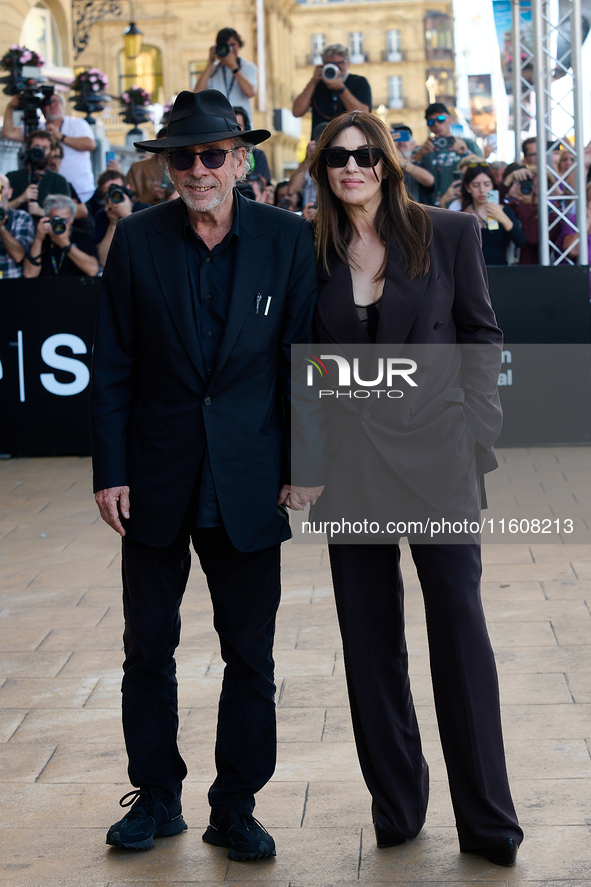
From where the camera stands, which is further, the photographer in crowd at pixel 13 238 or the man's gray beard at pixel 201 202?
the photographer in crowd at pixel 13 238

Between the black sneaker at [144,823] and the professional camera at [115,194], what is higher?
A: the professional camera at [115,194]

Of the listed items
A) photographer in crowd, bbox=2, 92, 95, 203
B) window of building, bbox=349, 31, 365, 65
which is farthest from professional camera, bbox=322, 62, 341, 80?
window of building, bbox=349, 31, 365, 65

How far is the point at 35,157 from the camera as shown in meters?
9.62

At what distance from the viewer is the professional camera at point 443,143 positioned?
988 centimetres

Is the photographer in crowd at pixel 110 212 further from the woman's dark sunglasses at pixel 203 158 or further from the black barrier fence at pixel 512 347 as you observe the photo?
the woman's dark sunglasses at pixel 203 158

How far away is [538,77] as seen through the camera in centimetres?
832

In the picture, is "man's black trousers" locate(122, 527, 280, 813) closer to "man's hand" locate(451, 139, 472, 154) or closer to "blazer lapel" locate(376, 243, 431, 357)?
"blazer lapel" locate(376, 243, 431, 357)

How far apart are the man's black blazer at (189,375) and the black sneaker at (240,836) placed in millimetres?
741

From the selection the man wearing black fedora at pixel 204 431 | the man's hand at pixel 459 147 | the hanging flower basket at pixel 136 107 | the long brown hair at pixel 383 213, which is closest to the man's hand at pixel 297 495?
the man wearing black fedora at pixel 204 431

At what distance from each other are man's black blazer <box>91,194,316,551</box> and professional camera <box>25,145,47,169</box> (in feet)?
23.2

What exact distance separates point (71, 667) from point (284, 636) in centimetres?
87

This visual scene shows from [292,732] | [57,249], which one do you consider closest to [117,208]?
[57,249]

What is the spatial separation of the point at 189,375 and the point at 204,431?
151 millimetres

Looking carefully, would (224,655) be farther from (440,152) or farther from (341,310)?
(440,152)
